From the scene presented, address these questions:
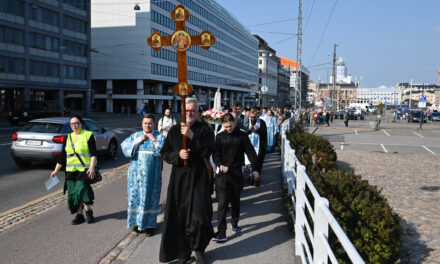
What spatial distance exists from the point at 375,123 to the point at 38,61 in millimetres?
37247

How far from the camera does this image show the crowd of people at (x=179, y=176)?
4.38 m

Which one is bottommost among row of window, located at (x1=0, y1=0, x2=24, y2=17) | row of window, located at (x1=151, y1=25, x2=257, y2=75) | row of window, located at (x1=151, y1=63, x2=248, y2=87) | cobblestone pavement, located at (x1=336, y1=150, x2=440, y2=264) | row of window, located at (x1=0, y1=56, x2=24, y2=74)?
cobblestone pavement, located at (x1=336, y1=150, x2=440, y2=264)

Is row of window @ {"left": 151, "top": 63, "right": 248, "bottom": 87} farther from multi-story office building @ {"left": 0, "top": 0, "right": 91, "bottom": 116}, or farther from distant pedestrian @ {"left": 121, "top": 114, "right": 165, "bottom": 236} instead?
distant pedestrian @ {"left": 121, "top": 114, "right": 165, "bottom": 236}

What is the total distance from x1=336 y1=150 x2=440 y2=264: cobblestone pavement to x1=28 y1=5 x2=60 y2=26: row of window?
39312 mm

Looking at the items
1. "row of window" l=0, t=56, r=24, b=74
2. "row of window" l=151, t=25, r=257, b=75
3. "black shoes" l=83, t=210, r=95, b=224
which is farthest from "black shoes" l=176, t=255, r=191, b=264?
"row of window" l=151, t=25, r=257, b=75

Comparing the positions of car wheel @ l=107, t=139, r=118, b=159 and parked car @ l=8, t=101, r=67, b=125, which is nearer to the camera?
car wheel @ l=107, t=139, r=118, b=159

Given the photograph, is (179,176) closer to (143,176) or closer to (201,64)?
(143,176)

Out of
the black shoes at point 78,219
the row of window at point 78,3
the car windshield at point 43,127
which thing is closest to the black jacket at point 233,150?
the black shoes at point 78,219

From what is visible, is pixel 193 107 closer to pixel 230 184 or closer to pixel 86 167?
Answer: pixel 230 184

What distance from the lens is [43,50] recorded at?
146 feet

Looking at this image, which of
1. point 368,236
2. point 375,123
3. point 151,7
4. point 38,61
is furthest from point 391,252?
point 151,7

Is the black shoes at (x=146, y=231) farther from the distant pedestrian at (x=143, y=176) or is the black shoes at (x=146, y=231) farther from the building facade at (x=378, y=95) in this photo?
the building facade at (x=378, y=95)

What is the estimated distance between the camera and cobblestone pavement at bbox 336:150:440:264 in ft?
17.8

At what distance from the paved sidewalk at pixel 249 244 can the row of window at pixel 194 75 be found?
185 ft
